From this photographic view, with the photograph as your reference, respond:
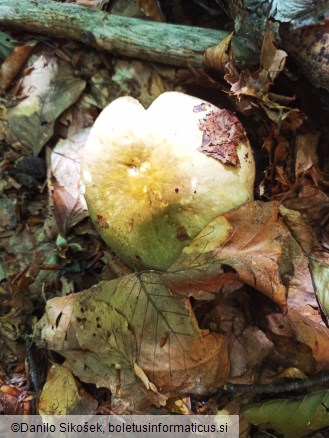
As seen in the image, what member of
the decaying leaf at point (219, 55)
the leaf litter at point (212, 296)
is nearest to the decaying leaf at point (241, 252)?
the leaf litter at point (212, 296)

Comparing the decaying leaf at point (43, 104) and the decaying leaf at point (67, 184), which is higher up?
the decaying leaf at point (43, 104)

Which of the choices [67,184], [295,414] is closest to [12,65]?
[67,184]

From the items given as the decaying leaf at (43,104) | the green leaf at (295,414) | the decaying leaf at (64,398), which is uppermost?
the decaying leaf at (43,104)

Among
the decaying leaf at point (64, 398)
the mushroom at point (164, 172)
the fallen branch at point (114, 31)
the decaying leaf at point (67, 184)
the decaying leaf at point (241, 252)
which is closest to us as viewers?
the decaying leaf at point (241, 252)

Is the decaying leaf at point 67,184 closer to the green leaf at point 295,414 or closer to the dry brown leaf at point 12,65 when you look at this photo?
the dry brown leaf at point 12,65

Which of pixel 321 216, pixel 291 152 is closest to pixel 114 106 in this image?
pixel 291 152

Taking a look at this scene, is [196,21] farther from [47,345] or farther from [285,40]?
[47,345]

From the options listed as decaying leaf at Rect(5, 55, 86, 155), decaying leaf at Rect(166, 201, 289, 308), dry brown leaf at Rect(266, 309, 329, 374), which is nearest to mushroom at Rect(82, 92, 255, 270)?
decaying leaf at Rect(166, 201, 289, 308)

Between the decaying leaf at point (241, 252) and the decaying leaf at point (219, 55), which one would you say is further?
the decaying leaf at point (219, 55)
